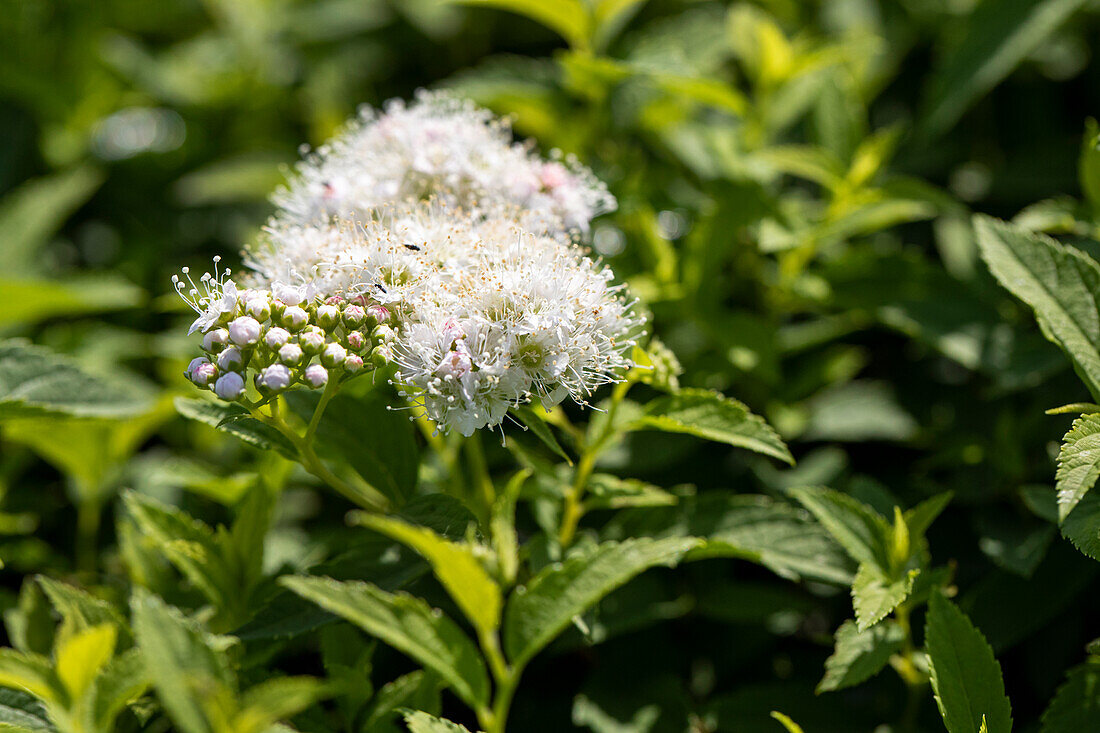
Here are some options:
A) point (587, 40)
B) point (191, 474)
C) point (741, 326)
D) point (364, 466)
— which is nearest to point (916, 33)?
point (587, 40)

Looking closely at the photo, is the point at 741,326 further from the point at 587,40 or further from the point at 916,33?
the point at 916,33

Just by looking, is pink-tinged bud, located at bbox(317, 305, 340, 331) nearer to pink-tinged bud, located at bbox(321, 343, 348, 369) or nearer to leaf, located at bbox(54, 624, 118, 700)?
pink-tinged bud, located at bbox(321, 343, 348, 369)

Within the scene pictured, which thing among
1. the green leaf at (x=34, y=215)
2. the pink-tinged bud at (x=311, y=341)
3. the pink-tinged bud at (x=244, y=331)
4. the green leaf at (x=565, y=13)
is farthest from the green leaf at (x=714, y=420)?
the green leaf at (x=34, y=215)

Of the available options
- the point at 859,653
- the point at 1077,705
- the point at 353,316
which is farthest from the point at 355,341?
the point at 1077,705

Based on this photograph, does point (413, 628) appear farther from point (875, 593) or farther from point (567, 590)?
point (875, 593)

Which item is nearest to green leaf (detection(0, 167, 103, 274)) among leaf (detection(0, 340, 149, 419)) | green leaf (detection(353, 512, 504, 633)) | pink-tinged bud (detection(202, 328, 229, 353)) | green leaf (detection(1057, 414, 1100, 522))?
leaf (detection(0, 340, 149, 419))

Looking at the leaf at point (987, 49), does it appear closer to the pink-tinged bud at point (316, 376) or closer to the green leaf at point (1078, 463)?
the green leaf at point (1078, 463)
